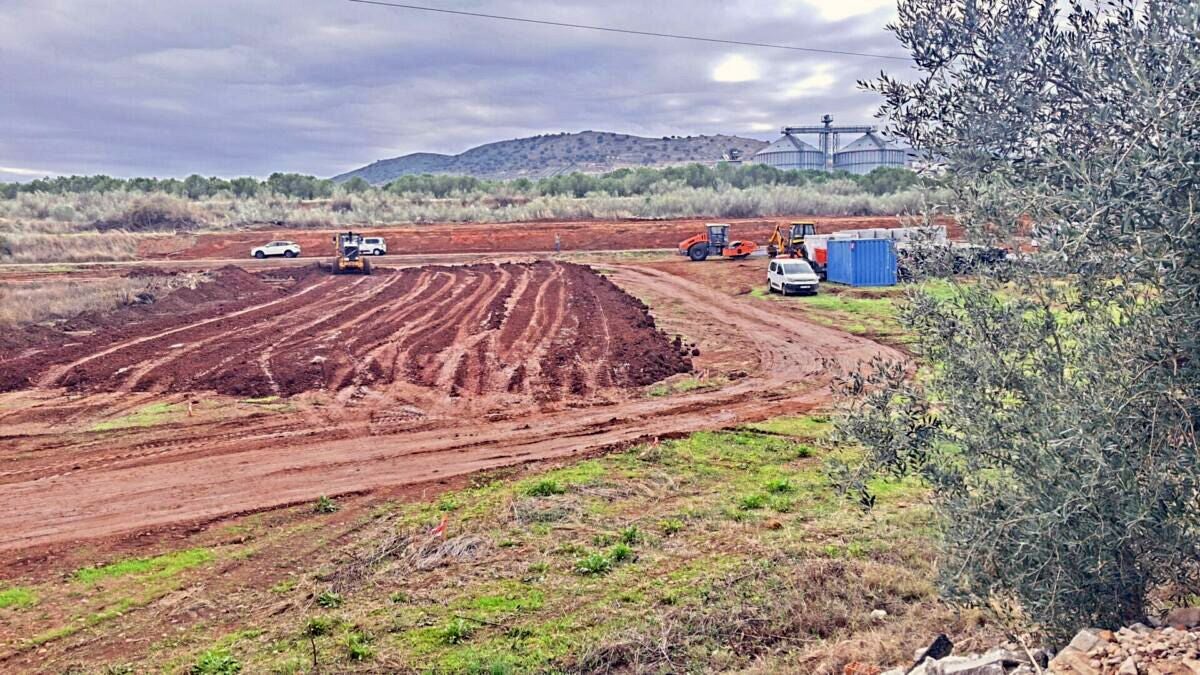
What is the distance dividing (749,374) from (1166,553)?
16.7 metres

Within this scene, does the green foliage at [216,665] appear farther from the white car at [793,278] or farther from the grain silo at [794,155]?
the grain silo at [794,155]

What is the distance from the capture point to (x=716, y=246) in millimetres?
53406

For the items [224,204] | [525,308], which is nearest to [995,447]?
[525,308]

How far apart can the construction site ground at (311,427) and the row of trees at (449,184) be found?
65.8 metres

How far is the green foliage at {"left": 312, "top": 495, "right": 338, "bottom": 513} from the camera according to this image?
1260 cm

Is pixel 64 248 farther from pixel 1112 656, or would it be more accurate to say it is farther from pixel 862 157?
pixel 862 157

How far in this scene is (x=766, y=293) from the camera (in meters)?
38.4

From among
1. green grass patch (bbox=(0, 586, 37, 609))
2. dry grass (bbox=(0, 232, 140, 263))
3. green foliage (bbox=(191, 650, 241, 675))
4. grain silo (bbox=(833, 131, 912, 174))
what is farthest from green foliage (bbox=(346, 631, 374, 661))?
grain silo (bbox=(833, 131, 912, 174))

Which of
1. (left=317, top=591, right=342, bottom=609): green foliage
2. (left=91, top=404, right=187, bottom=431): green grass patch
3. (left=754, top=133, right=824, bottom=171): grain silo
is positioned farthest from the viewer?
(left=754, top=133, right=824, bottom=171): grain silo

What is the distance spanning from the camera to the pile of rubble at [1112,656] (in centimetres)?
478

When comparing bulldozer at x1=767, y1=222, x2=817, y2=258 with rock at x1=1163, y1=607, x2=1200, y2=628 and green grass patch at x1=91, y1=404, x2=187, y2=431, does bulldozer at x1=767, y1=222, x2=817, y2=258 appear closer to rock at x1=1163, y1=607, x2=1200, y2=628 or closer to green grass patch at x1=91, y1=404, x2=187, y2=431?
green grass patch at x1=91, y1=404, x2=187, y2=431

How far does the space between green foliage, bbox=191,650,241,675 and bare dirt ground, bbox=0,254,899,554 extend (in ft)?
14.4

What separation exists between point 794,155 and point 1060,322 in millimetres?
125634

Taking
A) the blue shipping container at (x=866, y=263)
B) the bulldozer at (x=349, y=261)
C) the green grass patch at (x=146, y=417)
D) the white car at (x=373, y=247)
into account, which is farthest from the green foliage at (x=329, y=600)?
the white car at (x=373, y=247)
